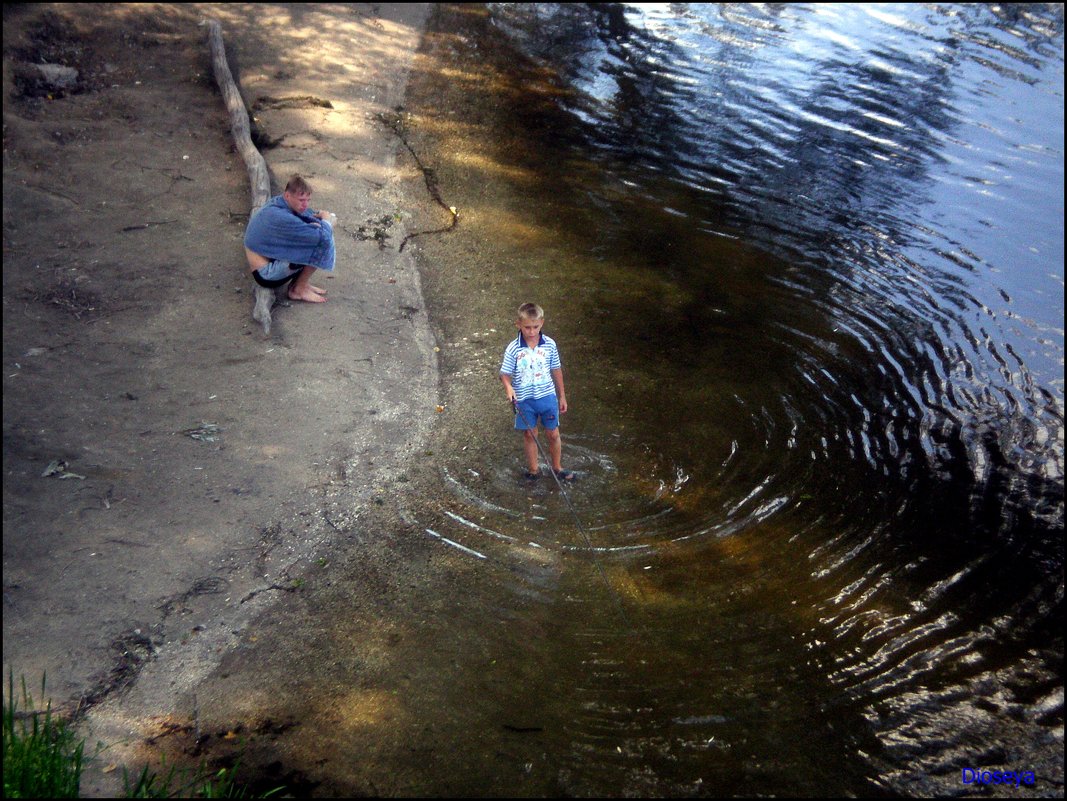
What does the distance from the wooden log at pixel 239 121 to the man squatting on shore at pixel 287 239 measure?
0.72 meters

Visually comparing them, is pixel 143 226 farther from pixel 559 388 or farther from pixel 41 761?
pixel 41 761

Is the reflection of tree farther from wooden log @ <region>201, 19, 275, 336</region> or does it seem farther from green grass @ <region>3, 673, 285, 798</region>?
green grass @ <region>3, 673, 285, 798</region>

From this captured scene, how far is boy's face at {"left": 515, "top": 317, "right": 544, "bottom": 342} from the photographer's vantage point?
244 inches

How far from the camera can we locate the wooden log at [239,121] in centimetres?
959

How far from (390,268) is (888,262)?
5.79 meters

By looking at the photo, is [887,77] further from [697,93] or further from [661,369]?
[661,369]

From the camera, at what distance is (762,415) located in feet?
25.5

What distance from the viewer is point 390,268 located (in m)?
9.42

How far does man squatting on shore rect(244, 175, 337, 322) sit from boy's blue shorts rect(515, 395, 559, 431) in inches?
115

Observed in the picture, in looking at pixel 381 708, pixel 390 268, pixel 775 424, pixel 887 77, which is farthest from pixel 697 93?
pixel 381 708

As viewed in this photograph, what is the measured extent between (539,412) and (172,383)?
3.07 m

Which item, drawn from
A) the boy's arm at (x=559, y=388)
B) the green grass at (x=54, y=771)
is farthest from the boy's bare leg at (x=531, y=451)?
the green grass at (x=54, y=771)

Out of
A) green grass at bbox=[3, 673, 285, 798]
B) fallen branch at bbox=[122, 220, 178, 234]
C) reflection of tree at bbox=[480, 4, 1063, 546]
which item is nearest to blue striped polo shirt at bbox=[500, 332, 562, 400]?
reflection of tree at bbox=[480, 4, 1063, 546]

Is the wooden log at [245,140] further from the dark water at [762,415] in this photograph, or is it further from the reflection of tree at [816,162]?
the reflection of tree at [816,162]
